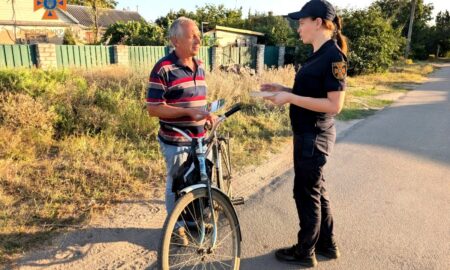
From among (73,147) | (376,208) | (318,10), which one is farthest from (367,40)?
(318,10)

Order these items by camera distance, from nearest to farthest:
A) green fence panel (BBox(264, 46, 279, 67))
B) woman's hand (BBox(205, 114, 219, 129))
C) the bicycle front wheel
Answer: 1. the bicycle front wheel
2. woman's hand (BBox(205, 114, 219, 129))
3. green fence panel (BBox(264, 46, 279, 67))

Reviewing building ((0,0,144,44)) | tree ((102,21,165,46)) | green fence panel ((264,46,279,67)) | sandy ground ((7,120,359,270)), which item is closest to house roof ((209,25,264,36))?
tree ((102,21,165,46))

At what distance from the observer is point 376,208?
4.13 metres

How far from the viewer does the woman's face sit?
2.59m

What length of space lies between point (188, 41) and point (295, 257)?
2.05 meters

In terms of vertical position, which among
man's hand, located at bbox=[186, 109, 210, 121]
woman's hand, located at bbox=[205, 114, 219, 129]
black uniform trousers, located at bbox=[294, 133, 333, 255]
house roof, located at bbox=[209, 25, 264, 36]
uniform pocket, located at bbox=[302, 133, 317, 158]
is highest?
house roof, located at bbox=[209, 25, 264, 36]

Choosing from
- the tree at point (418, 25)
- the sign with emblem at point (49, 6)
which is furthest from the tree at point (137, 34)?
the tree at point (418, 25)

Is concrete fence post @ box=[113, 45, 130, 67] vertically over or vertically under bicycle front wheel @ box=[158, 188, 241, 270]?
over

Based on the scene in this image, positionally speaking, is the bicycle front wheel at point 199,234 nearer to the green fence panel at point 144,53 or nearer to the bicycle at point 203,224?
the bicycle at point 203,224

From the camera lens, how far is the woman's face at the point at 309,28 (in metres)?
2.59

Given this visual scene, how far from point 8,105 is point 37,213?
2543mm

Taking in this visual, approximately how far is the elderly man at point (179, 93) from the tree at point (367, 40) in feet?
62.0

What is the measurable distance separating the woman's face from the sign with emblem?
35.2 meters

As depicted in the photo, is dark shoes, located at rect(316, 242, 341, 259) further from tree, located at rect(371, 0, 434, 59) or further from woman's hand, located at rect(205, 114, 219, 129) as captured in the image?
tree, located at rect(371, 0, 434, 59)
